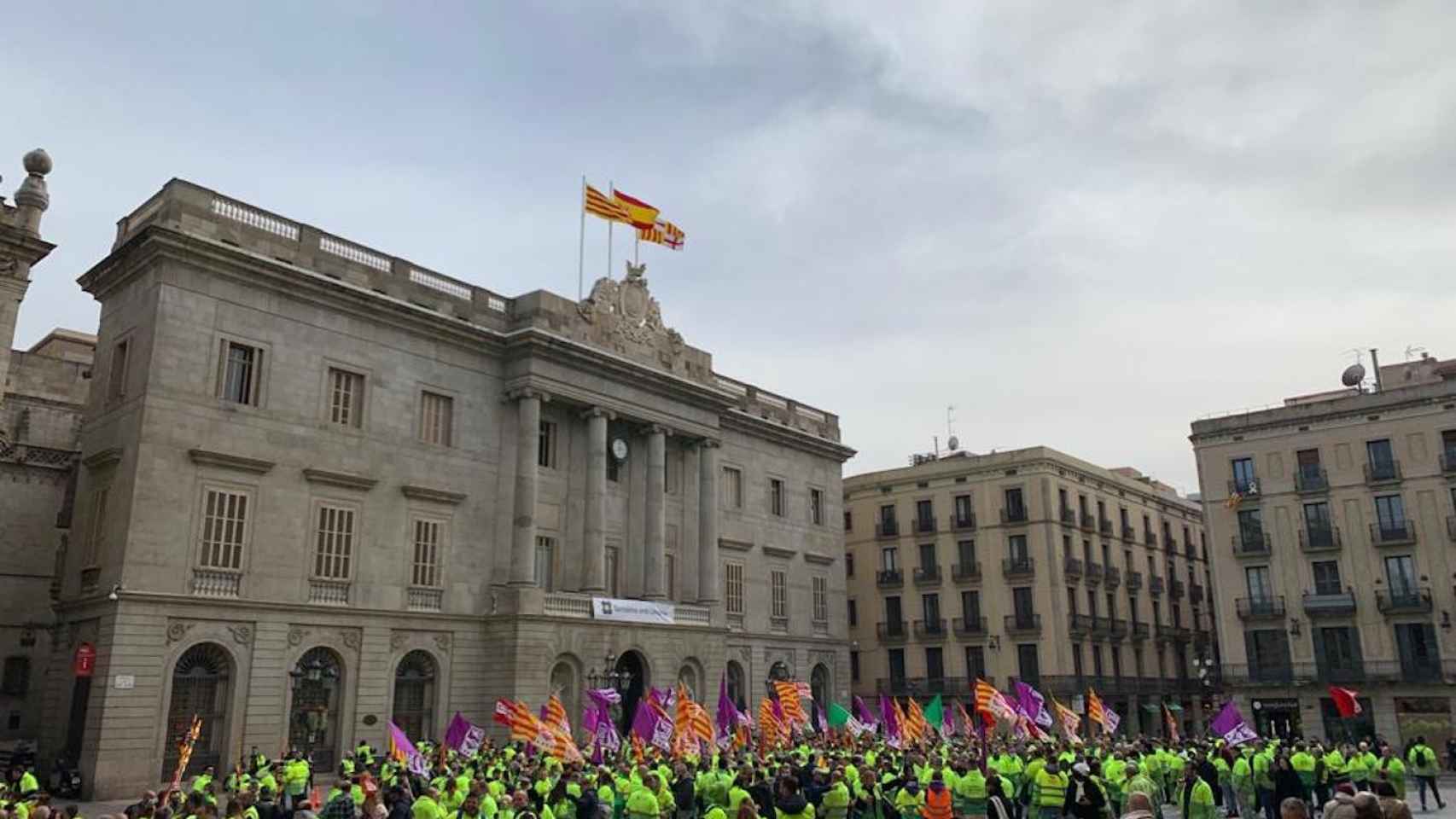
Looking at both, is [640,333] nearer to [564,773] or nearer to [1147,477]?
[564,773]

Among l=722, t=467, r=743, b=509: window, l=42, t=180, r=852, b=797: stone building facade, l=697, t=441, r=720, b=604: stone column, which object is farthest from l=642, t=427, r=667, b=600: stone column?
l=722, t=467, r=743, b=509: window

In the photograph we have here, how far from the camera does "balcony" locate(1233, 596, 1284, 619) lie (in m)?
49.5

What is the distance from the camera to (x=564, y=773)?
1764 centimetres

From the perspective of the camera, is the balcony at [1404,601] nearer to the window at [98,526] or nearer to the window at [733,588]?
the window at [733,588]

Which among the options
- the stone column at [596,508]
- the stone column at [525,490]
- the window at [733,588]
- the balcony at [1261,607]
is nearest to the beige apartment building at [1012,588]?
the balcony at [1261,607]

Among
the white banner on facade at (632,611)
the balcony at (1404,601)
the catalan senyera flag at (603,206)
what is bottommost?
the white banner on facade at (632,611)

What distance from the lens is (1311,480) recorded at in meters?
49.9

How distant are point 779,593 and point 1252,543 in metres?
21.7

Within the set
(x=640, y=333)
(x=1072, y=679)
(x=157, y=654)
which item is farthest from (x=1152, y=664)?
(x=157, y=654)

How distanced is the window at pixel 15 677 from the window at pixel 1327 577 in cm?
5080

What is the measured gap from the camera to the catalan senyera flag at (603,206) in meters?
42.6

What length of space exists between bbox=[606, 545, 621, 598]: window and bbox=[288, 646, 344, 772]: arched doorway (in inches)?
445

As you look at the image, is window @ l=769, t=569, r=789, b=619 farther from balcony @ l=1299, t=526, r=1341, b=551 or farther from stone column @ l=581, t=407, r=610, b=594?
balcony @ l=1299, t=526, r=1341, b=551

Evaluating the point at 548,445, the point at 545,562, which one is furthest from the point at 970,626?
the point at 548,445
